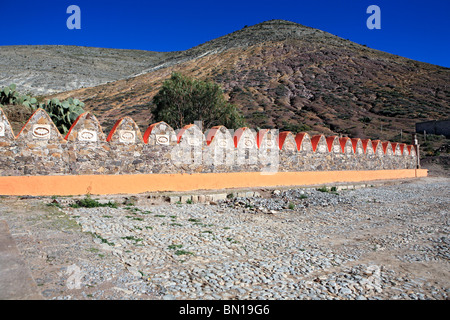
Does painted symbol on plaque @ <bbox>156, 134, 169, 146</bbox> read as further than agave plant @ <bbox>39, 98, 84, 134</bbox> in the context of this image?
No

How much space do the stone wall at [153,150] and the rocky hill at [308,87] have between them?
20.2 m

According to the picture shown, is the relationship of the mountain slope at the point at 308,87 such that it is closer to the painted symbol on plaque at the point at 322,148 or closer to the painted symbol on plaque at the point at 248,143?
the painted symbol on plaque at the point at 322,148

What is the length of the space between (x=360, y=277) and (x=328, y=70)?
2257 inches

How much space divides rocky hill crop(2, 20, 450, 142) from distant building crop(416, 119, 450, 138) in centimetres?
156

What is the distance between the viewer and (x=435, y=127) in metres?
35.4

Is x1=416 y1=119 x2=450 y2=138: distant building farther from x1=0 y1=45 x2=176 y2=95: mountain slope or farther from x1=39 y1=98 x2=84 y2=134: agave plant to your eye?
x1=0 y1=45 x2=176 y2=95: mountain slope

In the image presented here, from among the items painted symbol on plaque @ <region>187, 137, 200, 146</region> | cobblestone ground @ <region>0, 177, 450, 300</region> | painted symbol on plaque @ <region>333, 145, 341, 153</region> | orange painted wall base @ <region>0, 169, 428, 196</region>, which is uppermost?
painted symbol on plaque @ <region>187, 137, 200, 146</region>

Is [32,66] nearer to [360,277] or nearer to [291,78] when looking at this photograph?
[291,78]

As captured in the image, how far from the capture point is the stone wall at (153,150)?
7.79 metres

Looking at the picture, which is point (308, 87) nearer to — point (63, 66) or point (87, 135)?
point (87, 135)

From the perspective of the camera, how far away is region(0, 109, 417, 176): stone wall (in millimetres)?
7793

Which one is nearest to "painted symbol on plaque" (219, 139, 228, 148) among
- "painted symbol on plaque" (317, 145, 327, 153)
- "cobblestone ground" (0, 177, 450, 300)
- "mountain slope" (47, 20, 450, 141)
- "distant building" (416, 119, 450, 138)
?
"cobblestone ground" (0, 177, 450, 300)

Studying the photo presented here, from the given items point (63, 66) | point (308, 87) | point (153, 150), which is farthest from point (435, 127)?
Answer: point (63, 66)

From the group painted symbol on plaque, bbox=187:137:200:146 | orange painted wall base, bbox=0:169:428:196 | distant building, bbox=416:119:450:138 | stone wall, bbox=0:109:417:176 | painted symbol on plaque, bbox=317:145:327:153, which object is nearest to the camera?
orange painted wall base, bbox=0:169:428:196
